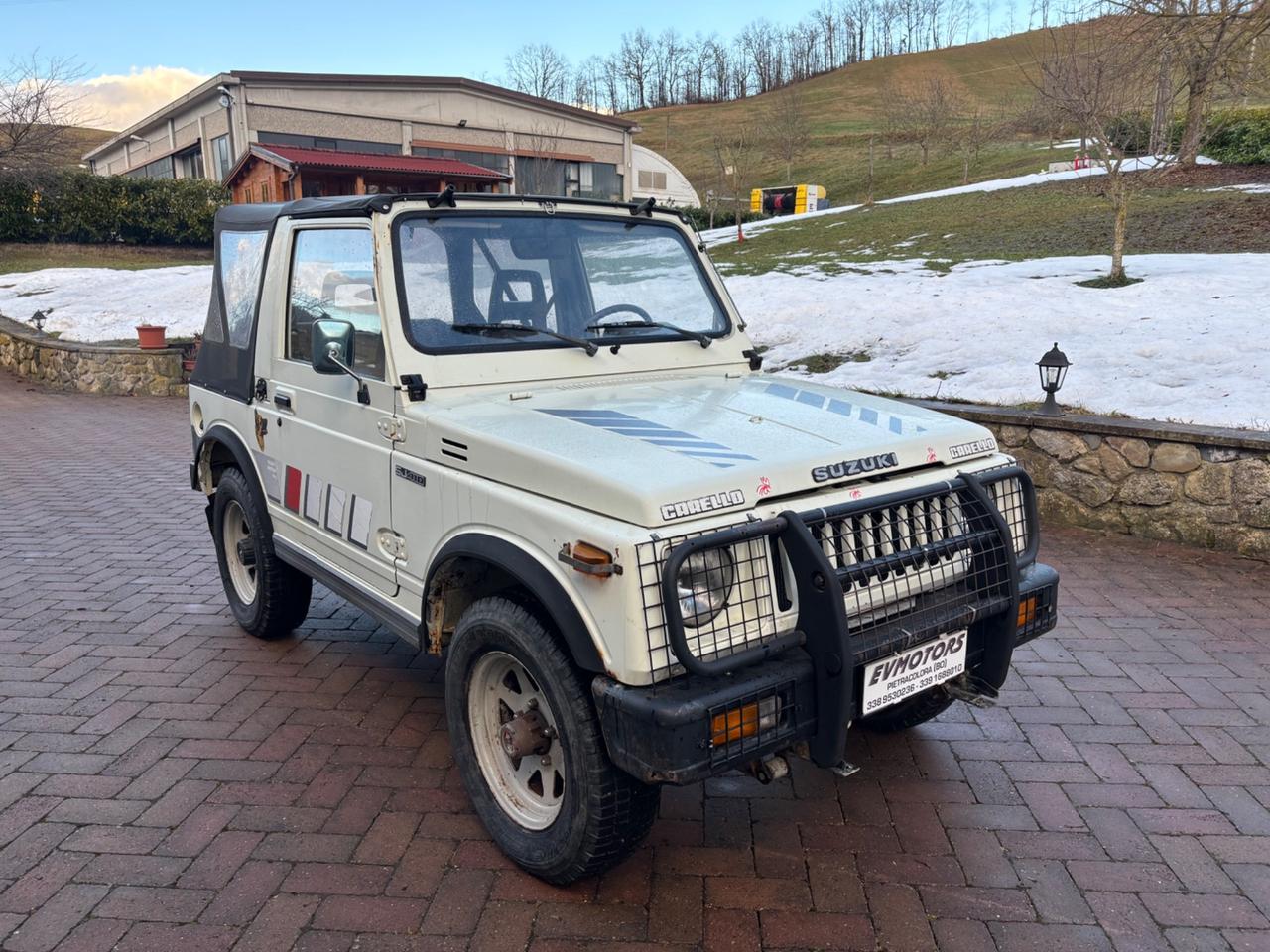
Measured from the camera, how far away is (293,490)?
402 centimetres

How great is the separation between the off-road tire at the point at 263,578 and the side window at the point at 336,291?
86 centimetres

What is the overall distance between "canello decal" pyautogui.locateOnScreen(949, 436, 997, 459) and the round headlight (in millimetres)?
1027

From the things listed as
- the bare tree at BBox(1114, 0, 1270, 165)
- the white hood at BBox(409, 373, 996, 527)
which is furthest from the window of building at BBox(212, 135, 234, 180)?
the white hood at BBox(409, 373, 996, 527)

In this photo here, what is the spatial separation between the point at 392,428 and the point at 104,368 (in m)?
13.2

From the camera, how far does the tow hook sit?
294 centimetres

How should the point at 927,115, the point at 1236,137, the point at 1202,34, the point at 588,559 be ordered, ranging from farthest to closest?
the point at 927,115, the point at 1236,137, the point at 1202,34, the point at 588,559

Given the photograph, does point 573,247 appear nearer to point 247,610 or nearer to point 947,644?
point 947,644

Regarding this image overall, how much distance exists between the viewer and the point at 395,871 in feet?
9.33

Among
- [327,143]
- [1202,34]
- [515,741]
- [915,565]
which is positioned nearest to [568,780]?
[515,741]

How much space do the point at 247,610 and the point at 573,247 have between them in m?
2.60

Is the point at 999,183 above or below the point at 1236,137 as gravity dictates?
below

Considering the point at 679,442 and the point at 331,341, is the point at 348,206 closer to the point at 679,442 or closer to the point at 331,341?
the point at 331,341

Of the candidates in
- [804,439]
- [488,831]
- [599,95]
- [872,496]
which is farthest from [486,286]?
[599,95]

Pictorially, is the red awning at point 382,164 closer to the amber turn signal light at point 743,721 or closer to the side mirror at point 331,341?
the side mirror at point 331,341
